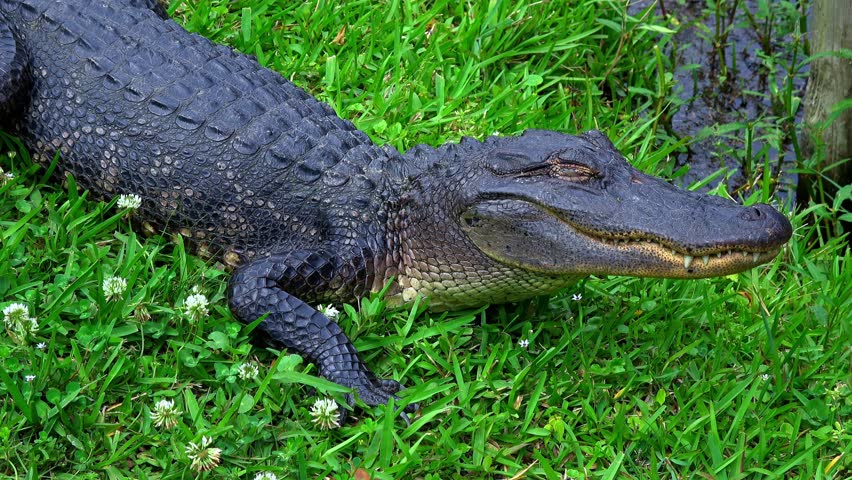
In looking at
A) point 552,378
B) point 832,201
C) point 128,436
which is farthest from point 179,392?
point 832,201

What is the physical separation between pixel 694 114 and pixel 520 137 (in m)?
2.87

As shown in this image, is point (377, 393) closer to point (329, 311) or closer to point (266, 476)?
point (329, 311)

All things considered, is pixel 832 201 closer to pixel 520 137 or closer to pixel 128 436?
pixel 520 137

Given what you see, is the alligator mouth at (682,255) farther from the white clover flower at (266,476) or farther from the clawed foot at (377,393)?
the white clover flower at (266,476)

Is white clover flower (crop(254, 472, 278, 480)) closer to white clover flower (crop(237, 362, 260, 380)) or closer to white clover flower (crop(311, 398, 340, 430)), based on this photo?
white clover flower (crop(311, 398, 340, 430))

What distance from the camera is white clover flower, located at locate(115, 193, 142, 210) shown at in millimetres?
3850

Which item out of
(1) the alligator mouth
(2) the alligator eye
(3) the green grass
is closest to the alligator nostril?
(1) the alligator mouth

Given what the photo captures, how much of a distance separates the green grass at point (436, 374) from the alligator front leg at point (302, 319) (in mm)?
79

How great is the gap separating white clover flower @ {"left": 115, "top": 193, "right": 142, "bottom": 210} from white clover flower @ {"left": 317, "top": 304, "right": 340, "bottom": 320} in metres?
0.86

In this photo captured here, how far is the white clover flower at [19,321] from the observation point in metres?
3.23

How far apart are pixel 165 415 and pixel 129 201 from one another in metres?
1.09

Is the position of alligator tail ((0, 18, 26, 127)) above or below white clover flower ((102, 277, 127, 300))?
above

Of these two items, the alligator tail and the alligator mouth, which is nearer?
the alligator mouth

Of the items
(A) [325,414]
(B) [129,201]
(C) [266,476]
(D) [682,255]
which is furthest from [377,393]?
(B) [129,201]
